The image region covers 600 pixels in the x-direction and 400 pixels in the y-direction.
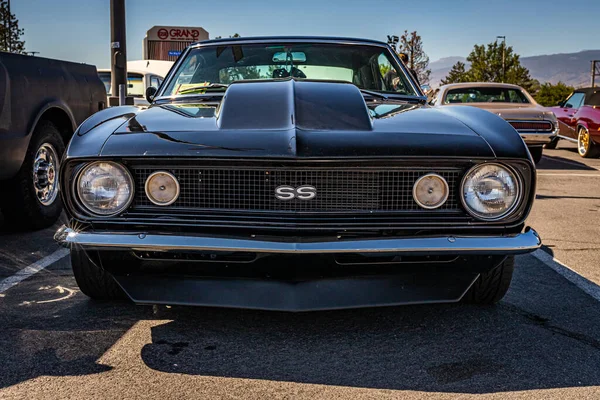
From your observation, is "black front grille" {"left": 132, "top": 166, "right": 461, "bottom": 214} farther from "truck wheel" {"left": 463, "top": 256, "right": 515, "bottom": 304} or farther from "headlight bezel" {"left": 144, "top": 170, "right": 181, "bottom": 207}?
"truck wheel" {"left": 463, "top": 256, "right": 515, "bottom": 304}

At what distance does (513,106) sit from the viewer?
11.6 meters

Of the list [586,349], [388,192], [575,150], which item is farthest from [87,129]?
[575,150]

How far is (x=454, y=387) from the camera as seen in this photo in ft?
8.42

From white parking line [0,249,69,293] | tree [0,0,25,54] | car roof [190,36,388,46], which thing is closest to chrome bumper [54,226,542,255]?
white parking line [0,249,69,293]

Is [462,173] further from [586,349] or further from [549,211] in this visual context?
[549,211]

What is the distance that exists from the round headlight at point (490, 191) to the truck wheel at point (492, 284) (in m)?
0.47

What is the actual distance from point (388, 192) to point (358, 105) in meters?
0.52

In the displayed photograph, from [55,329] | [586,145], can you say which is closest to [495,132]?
[55,329]

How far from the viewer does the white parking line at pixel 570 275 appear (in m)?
3.91

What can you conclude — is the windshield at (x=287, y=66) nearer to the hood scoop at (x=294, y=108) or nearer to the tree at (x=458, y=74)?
the hood scoop at (x=294, y=108)

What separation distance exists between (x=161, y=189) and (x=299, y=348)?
0.86 metres

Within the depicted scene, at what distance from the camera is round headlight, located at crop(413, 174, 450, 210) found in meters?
2.88

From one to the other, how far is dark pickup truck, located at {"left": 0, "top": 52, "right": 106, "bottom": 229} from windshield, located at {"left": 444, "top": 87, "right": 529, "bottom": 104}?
7384 millimetres

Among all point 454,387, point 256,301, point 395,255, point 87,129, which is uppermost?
point 87,129
